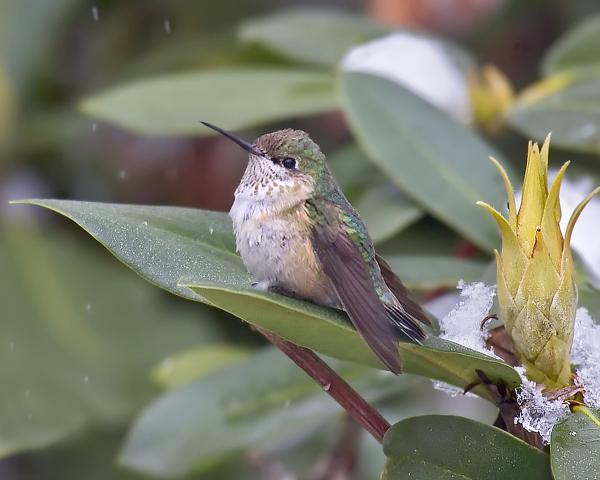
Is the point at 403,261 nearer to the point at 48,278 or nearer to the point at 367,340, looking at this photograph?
the point at 367,340

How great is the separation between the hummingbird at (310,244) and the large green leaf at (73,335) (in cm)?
92

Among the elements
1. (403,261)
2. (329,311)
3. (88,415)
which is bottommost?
(88,415)

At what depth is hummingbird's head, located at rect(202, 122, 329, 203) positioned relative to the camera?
1.70 m

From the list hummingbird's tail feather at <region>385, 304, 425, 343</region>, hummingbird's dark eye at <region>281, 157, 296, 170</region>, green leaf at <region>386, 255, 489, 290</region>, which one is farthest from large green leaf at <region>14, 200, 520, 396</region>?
green leaf at <region>386, 255, 489, 290</region>

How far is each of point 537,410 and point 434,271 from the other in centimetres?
55

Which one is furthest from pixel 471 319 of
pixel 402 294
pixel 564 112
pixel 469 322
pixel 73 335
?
pixel 73 335

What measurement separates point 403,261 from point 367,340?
2.19 ft

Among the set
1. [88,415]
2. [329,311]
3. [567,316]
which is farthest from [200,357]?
[567,316]

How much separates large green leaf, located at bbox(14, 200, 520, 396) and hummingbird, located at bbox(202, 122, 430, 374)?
0.20 ft

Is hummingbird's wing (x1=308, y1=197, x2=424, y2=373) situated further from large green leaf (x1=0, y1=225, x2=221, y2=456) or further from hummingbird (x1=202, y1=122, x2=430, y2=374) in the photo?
large green leaf (x1=0, y1=225, x2=221, y2=456)

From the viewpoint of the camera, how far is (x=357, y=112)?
2.14 meters

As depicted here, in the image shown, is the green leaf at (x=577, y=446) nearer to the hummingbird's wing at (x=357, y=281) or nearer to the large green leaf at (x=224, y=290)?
the large green leaf at (x=224, y=290)

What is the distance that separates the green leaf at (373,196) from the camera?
6.95ft

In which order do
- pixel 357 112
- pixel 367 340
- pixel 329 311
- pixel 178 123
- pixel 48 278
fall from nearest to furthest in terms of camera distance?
pixel 367 340, pixel 329 311, pixel 357 112, pixel 178 123, pixel 48 278
